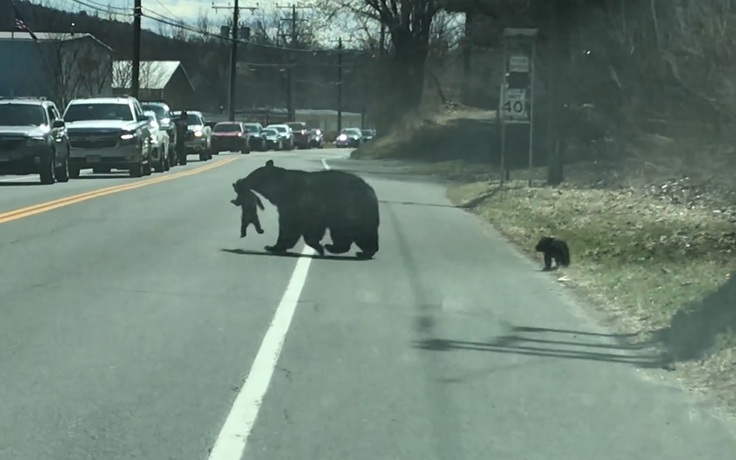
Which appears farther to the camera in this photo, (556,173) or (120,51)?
(120,51)

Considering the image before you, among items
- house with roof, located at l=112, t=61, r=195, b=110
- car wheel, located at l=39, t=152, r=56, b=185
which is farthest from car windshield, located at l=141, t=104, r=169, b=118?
house with roof, located at l=112, t=61, r=195, b=110

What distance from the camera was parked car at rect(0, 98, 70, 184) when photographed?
93.7 feet

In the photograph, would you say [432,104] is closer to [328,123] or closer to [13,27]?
[13,27]

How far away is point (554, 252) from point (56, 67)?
2070 inches

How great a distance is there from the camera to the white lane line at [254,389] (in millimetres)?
6777

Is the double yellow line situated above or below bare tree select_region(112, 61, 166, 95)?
below

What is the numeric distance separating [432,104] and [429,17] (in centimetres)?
765

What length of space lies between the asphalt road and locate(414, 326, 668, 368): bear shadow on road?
0.03m

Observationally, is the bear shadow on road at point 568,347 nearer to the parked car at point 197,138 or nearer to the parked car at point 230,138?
the parked car at point 197,138

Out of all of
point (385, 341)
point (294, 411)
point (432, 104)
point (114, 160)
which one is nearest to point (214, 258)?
point (385, 341)

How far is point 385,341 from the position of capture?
32.8ft

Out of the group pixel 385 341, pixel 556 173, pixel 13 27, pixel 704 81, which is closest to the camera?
pixel 385 341

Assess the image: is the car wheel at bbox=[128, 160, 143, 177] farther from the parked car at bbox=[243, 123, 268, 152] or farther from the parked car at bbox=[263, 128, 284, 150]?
the parked car at bbox=[263, 128, 284, 150]

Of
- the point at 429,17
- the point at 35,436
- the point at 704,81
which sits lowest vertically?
the point at 35,436
